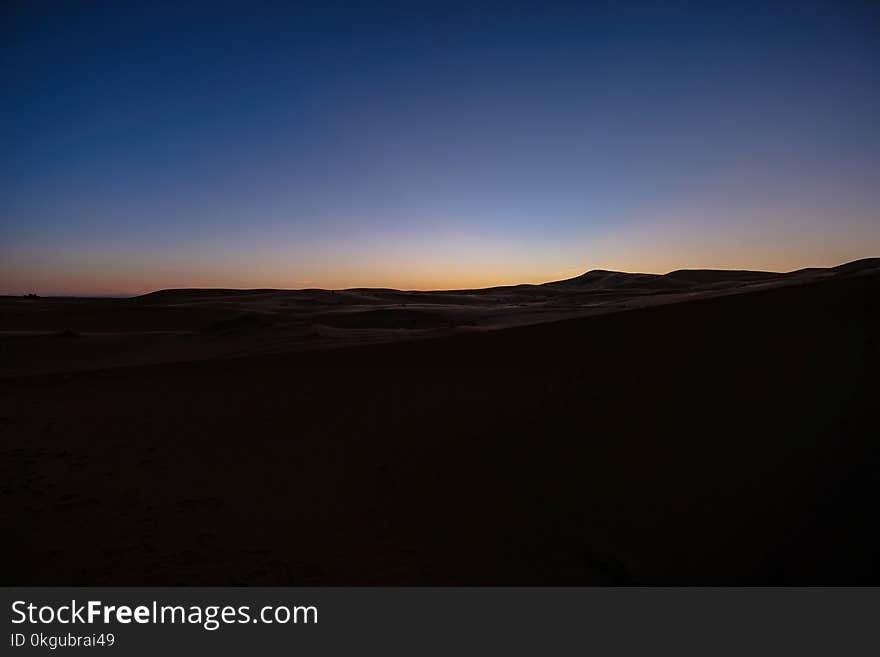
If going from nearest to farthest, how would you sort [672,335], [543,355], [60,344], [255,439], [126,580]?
[126,580], [255,439], [672,335], [543,355], [60,344]

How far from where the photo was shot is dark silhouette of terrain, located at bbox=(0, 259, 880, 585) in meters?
3.66

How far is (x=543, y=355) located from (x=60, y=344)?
16.0 m

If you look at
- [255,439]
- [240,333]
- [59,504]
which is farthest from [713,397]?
[240,333]

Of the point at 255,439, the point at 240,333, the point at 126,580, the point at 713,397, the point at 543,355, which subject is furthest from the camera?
the point at 240,333

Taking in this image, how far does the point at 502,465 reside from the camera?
520 cm

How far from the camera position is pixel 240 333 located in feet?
53.8

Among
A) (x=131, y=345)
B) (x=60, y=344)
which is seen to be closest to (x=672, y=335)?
(x=131, y=345)

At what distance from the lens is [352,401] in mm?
7484

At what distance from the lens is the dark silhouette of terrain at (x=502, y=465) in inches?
144
